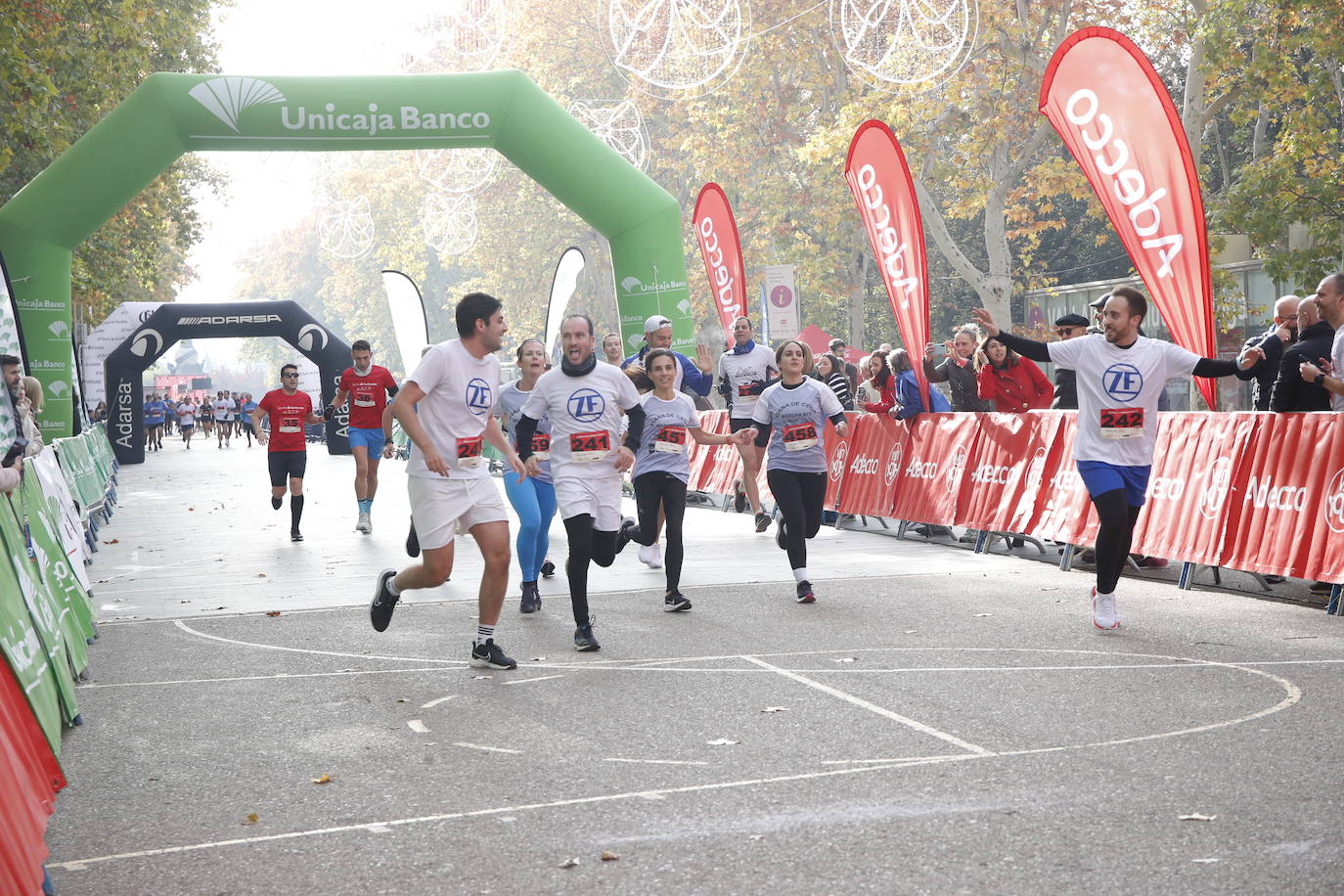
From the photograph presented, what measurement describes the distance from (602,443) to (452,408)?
3.69ft

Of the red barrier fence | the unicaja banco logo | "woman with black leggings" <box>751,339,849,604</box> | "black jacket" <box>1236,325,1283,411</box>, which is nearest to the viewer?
the red barrier fence

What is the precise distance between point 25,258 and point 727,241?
378 inches

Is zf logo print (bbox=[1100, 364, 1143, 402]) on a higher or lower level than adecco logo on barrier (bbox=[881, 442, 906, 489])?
higher

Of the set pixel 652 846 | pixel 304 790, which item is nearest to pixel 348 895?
pixel 652 846

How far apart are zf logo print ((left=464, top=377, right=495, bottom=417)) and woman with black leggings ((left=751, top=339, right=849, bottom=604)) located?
2926mm

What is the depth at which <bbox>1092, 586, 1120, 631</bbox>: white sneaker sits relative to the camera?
838cm

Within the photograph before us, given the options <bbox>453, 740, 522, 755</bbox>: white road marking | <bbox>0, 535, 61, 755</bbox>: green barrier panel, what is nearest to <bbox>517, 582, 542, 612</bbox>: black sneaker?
<bbox>453, 740, 522, 755</bbox>: white road marking

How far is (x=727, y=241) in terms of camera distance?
21531mm

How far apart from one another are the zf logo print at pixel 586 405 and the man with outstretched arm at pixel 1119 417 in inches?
88.2

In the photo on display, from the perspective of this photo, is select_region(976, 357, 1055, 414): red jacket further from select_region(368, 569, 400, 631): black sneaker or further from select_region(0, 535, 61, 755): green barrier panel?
select_region(0, 535, 61, 755): green barrier panel

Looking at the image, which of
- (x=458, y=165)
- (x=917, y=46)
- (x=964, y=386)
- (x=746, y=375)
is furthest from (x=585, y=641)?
(x=458, y=165)

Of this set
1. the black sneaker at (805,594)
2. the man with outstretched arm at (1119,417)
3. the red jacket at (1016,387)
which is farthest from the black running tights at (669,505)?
the red jacket at (1016,387)

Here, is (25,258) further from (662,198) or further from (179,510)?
(662,198)

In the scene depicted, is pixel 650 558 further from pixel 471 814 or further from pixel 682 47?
pixel 682 47
